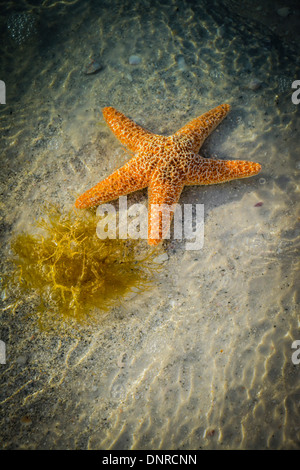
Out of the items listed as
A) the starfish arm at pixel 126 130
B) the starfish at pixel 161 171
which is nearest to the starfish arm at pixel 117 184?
the starfish at pixel 161 171

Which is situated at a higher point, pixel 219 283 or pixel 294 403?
pixel 219 283

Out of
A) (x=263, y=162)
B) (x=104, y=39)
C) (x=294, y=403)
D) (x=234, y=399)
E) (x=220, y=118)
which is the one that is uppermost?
(x=104, y=39)

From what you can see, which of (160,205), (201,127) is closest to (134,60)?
(201,127)

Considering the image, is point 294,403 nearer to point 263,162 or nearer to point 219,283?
point 219,283

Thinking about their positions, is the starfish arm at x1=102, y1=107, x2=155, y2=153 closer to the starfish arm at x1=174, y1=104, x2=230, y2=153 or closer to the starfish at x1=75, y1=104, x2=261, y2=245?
the starfish at x1=75, y1=104, x2=261, y2=245

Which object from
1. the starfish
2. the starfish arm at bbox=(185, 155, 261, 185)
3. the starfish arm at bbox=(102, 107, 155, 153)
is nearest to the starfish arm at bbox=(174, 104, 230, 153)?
the starfish

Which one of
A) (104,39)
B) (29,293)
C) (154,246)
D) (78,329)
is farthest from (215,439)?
(104,39)

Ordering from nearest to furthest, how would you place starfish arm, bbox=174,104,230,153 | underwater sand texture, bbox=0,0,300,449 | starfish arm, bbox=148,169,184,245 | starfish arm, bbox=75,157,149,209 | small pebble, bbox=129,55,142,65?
1. underwater sand texture, bbox=0,0,300,449
2. starfish arm, bbox=148,169,184,245
3. starfish arm, bbox=75,157,149,209
4. starfish arm, bbox=174,104,230,153
5. small pebble, bbox=129,55,142,65

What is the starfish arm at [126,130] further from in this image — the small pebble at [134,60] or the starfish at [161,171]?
the small pebble at [134,60]
